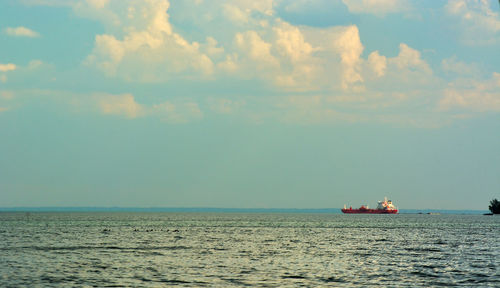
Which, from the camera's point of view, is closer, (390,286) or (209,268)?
(390,286)

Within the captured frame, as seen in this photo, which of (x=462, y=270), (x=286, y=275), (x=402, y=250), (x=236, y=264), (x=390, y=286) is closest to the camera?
(x=390, y=286)

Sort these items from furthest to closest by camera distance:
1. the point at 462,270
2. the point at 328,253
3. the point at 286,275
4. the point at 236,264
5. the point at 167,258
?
the point at 328,253 < the point at 167,258 < the point at 236,264 < the point at 462,270 < the point at 286,275

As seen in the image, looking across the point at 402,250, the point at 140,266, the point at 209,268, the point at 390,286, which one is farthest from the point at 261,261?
the point at 402,250

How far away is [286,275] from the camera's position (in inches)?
1822

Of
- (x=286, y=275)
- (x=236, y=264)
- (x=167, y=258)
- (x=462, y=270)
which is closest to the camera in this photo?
(x=286, y=275)

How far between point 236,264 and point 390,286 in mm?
17277

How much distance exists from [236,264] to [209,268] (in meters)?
3.88

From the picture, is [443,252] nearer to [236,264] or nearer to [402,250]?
[402,250]

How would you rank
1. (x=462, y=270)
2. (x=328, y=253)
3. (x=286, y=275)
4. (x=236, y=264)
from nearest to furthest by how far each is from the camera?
1. (x=286, y=275)
2. (x=462, y=270)
3. (x=236, y=264)
4. (x=328, y=253)

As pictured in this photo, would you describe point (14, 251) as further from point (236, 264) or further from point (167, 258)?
point (236, 264)

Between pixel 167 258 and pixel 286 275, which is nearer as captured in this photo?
pixel 286 275

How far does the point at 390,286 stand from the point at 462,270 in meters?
13.0

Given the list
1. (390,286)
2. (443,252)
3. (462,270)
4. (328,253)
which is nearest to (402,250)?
(443,252)

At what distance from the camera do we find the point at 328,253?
6712 cm
